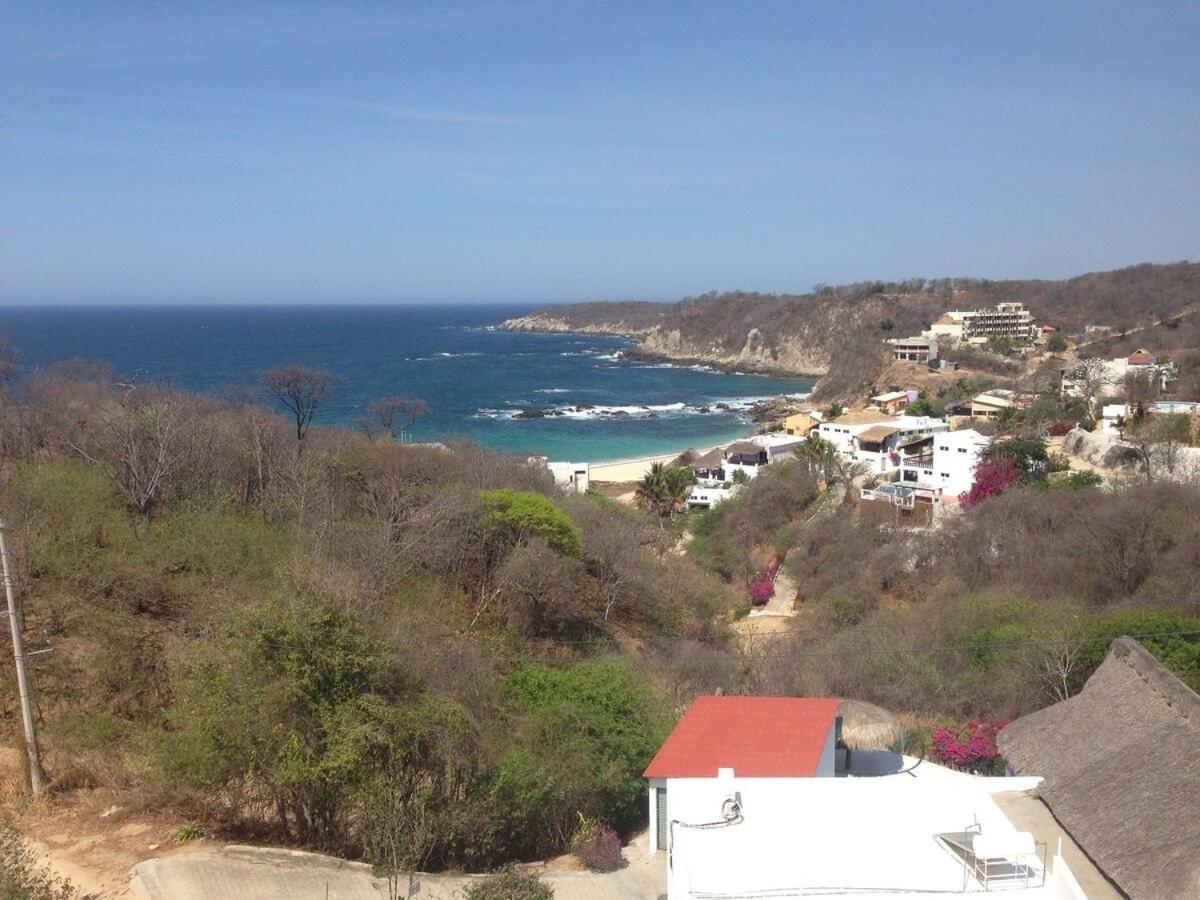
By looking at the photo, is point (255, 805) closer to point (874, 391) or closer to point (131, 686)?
point (131, 686)

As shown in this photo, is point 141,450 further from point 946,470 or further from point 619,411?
point 619,411

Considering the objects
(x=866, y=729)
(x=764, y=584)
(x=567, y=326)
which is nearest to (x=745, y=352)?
(x=567, y=326)

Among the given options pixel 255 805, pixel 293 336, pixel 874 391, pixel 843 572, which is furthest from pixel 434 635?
pixel 293 336

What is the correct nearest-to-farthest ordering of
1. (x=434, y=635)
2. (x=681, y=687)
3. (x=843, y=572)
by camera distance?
1. (x=434, y=635)
2. (x=681, y=687)
3. (x=843, y=572)

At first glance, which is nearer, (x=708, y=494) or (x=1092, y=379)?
(x=708, y=494)

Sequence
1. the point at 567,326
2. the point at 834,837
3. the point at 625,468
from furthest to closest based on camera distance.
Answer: the point at 567,326 < the point at 625,468 < the point at 834,837

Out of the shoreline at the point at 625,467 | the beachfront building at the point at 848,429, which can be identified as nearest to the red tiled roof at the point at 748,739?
the beachfront building at the point at 848,429

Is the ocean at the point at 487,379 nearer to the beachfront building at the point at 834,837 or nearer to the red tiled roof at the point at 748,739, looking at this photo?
the red tiled roof at the point at 748,739
